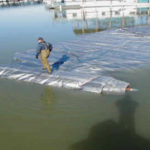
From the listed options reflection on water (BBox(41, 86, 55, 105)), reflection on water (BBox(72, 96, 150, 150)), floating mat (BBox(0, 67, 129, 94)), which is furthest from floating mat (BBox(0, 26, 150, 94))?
reflection on water (BBox(72, 96, 150, 150))

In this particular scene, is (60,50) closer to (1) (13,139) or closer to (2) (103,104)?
(2) (103,104)

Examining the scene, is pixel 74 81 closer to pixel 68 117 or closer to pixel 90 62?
pixel 68 117

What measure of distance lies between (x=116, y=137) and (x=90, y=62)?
5.98 metres

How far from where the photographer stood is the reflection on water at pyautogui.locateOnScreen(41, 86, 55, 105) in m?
8.04

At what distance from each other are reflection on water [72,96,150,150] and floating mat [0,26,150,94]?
5.95ft

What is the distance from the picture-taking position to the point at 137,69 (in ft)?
34.0

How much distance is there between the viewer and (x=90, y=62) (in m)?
11.4

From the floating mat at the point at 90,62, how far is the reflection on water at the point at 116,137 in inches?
71.4

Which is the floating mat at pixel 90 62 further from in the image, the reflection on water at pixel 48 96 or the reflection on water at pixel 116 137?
the reflection on water at pixel 116 137

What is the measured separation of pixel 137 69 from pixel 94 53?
3.29m

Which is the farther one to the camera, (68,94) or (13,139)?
(68,94)

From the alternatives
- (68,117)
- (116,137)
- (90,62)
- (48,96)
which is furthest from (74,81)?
(116,137)

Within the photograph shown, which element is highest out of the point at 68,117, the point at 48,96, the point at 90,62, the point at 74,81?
the point at 90,62

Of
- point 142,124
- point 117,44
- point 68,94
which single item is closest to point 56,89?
point 68,94
